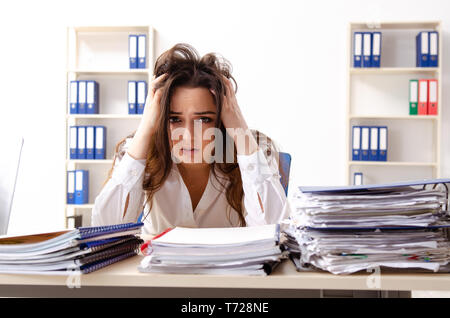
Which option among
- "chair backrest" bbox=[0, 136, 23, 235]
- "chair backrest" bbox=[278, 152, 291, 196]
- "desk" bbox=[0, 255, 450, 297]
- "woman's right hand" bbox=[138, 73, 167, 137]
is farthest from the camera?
"chair backrest" bbox=[278, 152, 291, 196]

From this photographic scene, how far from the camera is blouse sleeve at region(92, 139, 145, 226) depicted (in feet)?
4.18

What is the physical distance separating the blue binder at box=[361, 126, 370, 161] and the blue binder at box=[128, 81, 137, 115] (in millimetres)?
1817

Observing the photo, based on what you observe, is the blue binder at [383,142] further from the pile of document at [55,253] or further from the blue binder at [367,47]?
the pile of document at [55,253]

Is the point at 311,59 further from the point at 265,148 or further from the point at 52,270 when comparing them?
the point at 52,270

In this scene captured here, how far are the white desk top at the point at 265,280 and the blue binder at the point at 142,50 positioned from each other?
2907 mm

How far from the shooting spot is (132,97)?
3.29m

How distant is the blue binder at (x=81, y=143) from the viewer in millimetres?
3279

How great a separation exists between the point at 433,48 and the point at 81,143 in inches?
113

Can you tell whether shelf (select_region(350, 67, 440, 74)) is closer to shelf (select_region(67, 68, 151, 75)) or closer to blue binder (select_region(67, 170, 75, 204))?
shelf (select_region(67, 68, 151, 75))

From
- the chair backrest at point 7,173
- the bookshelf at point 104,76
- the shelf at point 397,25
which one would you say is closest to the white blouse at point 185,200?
the chair backrest at point 7,173

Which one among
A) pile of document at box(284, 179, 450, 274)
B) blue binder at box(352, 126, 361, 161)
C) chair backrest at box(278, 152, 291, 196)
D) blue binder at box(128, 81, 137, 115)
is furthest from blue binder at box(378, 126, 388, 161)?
→ pile of document at box(284, 179, 450, 274)

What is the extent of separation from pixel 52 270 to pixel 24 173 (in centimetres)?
337

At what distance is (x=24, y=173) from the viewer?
11.8ft
